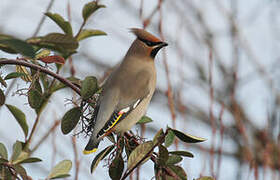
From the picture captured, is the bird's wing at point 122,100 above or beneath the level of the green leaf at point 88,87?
above

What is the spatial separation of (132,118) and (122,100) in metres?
0.15

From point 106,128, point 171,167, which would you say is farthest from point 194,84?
point 171,167

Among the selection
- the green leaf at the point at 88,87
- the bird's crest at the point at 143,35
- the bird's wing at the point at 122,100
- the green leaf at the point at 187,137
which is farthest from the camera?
the bird's crest at the point at 143,35

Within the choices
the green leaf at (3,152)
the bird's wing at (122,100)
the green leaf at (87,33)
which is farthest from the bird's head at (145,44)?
the green leaf at (3,152)

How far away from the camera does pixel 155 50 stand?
2.48 meters

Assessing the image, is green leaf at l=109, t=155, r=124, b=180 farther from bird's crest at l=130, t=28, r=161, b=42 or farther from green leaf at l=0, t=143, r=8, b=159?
bird's crest at l=130, t=28, r=161, b=42

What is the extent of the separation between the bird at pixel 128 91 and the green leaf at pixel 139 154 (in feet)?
1.36

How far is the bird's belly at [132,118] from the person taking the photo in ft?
6.46

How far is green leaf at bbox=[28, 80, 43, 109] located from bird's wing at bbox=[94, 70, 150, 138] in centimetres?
27

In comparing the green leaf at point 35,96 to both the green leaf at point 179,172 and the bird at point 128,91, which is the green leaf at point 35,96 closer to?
the bird at point 128,91

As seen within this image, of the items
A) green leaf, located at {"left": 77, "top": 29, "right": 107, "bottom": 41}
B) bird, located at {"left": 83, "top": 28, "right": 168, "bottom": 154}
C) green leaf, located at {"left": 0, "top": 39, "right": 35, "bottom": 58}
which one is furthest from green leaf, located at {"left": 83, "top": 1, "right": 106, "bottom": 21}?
green leaf, located at {"left": 0, "top": 39, "right": 35, "bottom": 58}

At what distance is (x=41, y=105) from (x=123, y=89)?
522 millimetres

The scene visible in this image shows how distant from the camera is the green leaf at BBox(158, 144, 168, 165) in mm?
1455

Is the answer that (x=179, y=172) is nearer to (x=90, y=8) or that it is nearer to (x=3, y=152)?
(x=3, y=152)
